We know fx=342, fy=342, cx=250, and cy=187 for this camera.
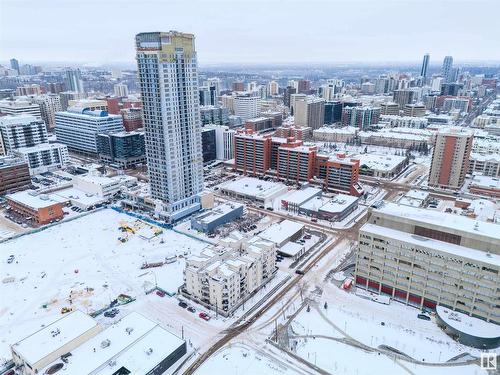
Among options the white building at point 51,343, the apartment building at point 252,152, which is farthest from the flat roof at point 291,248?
the apartment building at point 252,152

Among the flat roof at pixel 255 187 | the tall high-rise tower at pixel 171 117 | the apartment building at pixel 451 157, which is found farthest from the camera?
the apartment building at pixel 451 157

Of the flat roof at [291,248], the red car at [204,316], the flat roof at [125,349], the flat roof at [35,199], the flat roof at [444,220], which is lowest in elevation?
the red car at [204,316]

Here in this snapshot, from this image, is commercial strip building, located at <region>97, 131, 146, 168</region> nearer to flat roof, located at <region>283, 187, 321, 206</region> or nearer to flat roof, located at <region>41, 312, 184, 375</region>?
flat roof, located at <region>283, 187, 321, 206</region>

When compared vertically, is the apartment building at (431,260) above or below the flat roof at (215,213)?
above

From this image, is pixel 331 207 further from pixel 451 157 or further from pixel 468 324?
pixel 451 157

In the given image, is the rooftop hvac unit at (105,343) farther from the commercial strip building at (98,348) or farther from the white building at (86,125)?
the white building at (86,125)

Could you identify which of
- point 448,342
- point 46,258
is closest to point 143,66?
point 46,258

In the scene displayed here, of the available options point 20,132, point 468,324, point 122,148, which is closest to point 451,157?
point 468,324
